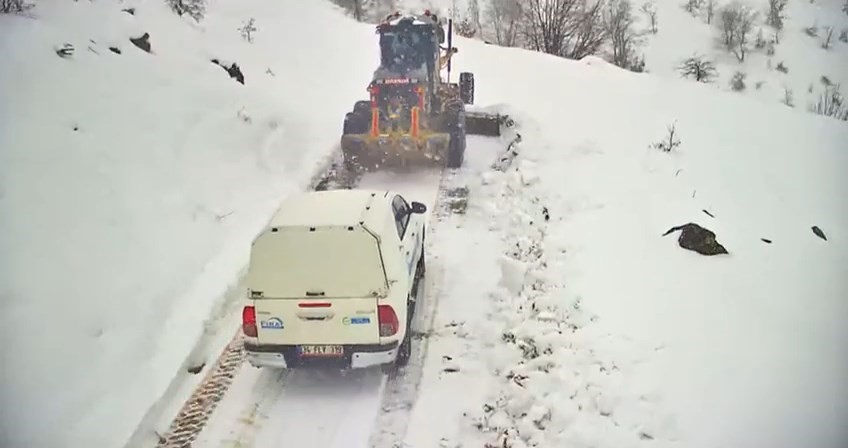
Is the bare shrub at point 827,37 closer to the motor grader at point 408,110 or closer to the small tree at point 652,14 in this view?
the motor grader at point 408,110

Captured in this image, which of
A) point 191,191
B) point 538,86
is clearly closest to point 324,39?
point 538,86

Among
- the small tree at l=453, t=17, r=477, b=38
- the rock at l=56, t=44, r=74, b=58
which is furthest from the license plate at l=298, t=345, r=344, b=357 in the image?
the small tree at l=453, t=17, r=477, b=38

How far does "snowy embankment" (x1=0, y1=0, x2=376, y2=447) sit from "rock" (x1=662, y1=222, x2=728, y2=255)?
617 cm


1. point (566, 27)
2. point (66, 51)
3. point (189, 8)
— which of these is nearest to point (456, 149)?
point (66, 51)

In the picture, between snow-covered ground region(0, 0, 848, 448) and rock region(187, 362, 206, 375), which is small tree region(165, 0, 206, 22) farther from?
rock region(187, 362, 206, 375)

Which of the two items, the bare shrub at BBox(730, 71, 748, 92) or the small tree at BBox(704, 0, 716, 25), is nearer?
the bare shrub at BBox(730, 71, 748, 92)

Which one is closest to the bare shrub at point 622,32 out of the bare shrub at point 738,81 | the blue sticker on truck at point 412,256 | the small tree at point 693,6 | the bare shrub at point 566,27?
the bare shrub at point 566,27

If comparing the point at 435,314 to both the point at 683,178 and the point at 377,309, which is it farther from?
the point at 683,178

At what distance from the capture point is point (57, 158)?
10.4 meters

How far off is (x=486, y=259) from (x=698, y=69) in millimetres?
16980

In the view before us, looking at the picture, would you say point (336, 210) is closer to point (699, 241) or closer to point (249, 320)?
point (249, 320)

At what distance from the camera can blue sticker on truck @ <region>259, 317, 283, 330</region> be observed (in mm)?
7609

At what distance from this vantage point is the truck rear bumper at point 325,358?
7.67 meters

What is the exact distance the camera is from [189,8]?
844 inches
